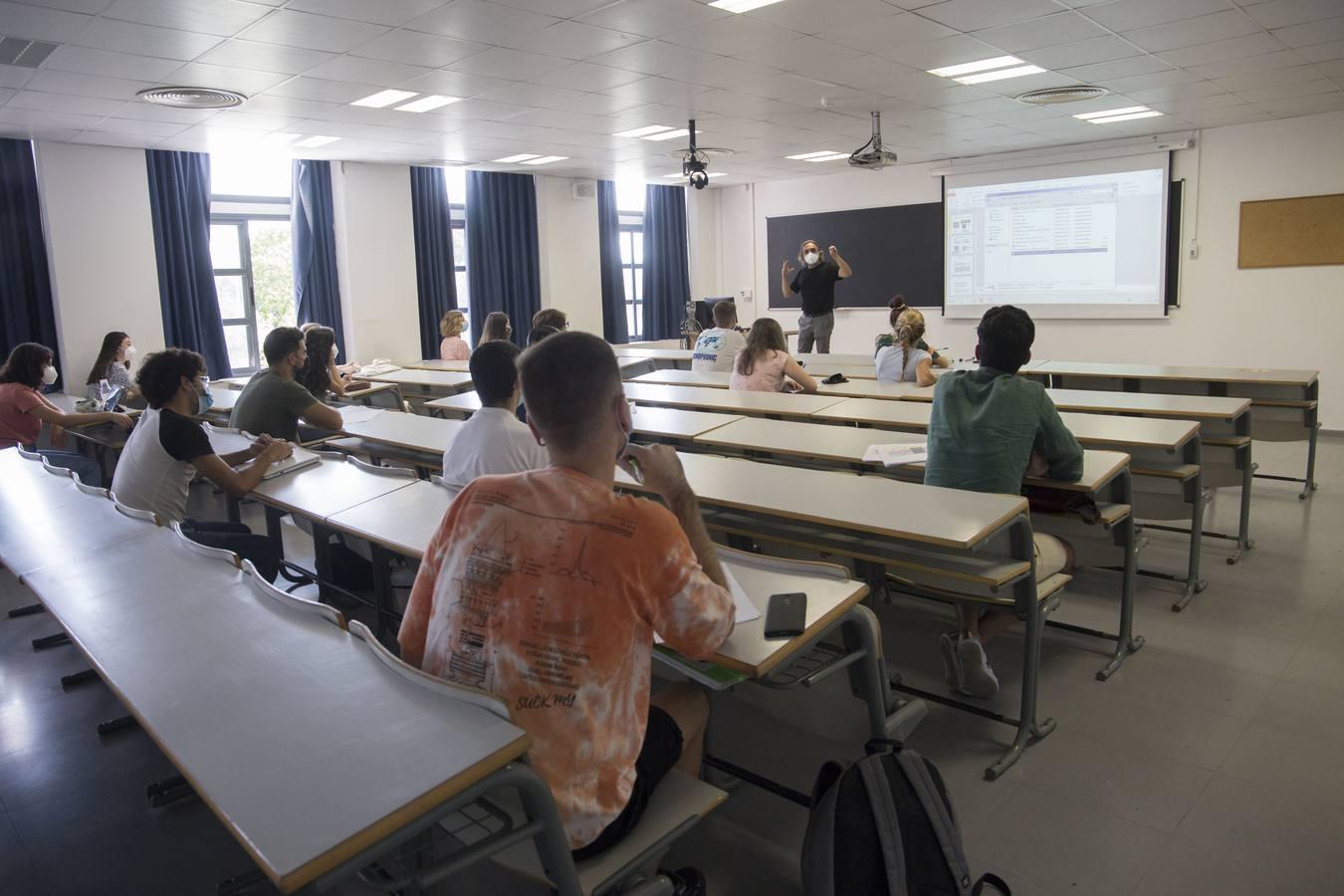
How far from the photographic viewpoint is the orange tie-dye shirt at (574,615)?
51.2 inches

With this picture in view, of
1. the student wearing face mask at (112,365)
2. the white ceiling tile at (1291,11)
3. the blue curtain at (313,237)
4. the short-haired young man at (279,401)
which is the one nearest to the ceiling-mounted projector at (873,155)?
the white ceiling tile at (1291,11)

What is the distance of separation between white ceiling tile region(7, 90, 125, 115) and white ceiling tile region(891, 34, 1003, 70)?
189 inches

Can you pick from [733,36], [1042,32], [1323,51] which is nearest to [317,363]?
[733,36]

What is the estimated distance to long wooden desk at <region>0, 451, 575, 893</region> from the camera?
3.55 ft

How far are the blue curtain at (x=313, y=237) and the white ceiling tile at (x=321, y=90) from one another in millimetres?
2966

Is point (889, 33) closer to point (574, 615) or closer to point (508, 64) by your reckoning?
point (508, 64)

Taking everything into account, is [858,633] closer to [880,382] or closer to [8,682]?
[8,682]

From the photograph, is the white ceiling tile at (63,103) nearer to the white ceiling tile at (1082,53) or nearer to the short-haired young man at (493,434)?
the short-haired young man at (493,434)

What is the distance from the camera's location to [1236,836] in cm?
207

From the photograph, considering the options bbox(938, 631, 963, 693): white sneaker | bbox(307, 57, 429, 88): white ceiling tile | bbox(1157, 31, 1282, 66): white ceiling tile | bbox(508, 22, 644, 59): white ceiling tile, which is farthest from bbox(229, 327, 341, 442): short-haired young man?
bbox(1157, 31, 1282, 66): white ceiling tile

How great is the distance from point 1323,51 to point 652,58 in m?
4.01

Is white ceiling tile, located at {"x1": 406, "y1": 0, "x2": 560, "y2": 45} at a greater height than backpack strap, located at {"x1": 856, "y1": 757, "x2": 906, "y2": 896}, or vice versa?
white ceiling tile, located at {"x1": 406, "y1": 0, "x2": 560, "y2": 45}

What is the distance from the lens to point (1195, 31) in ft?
15.3

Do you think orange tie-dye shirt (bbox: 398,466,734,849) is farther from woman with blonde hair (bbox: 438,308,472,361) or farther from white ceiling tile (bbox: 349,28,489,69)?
woman with blonde hair (bbox: 438,308,472,361)
